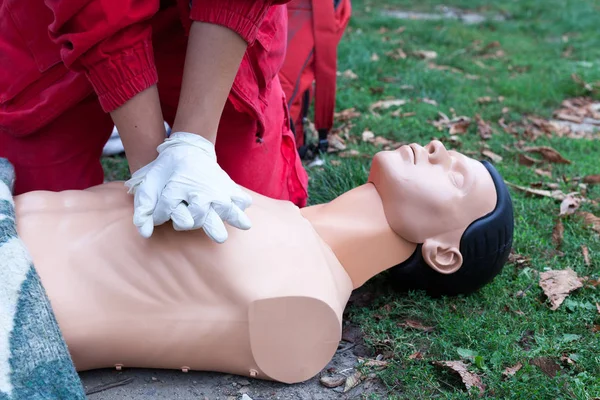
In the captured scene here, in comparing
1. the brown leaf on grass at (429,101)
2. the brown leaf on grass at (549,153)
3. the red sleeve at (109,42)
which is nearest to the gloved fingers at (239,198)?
the red sleeve at (109,42)

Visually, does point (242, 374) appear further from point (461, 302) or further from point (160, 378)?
point (461, 302)

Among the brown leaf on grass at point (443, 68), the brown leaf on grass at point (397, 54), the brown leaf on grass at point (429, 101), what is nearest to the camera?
the brown leaf on grass at point (429, 101)

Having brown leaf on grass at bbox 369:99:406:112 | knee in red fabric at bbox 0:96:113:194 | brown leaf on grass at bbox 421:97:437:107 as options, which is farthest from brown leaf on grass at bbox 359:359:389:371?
brown leaf on grass at bbox 421:97:437:107

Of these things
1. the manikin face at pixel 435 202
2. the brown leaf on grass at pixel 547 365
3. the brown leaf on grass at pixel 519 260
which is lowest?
the brown leaf on grass at pixel 519 260

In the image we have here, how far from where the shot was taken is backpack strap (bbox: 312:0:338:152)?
133 inches

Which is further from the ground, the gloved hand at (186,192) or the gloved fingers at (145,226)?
the gloved hand at (186,192)

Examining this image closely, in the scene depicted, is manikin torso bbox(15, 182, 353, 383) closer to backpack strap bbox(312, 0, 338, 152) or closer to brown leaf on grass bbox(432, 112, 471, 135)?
backpack strap bbox(312, 0, 338, 152)

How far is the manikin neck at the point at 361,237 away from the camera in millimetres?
2148

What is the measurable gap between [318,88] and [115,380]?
208 centimetres

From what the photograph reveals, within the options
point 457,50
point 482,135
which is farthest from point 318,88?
point 457,50

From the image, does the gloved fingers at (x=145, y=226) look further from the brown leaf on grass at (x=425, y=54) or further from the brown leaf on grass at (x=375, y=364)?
the brown leaf on grass at (x=425, y=54)

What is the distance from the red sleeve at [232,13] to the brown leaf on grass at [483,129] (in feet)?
7.97

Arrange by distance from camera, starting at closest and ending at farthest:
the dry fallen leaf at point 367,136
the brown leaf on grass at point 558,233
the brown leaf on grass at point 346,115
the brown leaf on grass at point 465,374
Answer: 1. the brown leaf on grass at point 465,374
2. the brown leaf on grass at point 558,233
3. the dry fallen leaf at point 367,136
4. the brown leaf on grass at point 346,115

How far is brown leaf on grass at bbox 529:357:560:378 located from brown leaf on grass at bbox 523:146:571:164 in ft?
6.04
